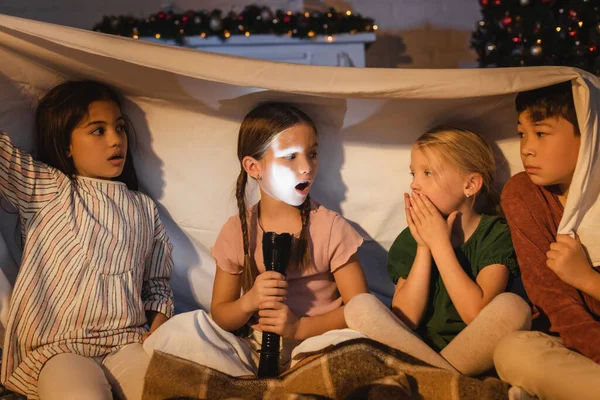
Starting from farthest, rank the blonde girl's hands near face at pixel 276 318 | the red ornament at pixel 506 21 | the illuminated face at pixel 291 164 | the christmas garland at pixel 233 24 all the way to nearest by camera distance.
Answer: the christmas garland at pixel 233 24 → the red ornament at pixel 506 21 → the illuminated face at pixel 291 164 → the blonde girl's hands near face at pixel 276 318

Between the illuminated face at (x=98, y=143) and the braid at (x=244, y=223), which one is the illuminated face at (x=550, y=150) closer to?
the braid at (x=244, y=223)

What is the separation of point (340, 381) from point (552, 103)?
67 centimetres

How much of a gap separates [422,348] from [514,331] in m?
0.17

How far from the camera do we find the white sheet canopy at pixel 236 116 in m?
1.29

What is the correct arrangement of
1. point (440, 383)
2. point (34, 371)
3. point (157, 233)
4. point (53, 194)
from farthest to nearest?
point (157, 233)
point (53, 194)
point (34, 371)
point (440, 383)

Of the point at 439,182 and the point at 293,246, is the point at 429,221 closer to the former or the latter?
the point at 439,182

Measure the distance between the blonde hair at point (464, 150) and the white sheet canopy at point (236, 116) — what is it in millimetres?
61

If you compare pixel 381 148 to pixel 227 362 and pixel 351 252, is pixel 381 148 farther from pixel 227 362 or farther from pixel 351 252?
pixel 227 362

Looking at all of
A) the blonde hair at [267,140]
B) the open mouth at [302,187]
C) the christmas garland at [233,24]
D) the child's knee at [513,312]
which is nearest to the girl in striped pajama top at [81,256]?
the blonde hair at [267,140]

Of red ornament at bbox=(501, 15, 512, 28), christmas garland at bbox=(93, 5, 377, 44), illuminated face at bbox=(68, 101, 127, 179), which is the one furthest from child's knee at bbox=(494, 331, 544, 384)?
christmas garland at bbox=(93, 5, 377, 44)

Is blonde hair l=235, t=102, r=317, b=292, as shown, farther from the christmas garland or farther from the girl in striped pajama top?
the christmas garland

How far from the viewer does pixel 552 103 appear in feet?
4.26

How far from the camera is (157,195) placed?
165 cm

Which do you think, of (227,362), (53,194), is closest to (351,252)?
(227,362)
